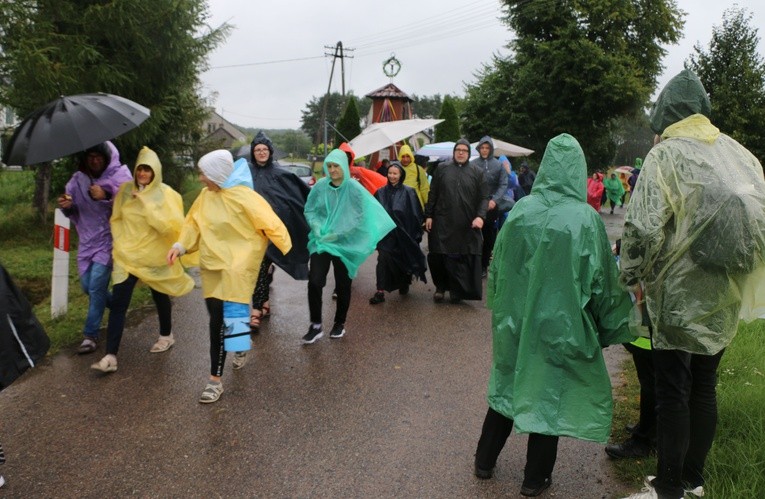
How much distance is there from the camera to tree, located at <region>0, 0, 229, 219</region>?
29.5ft

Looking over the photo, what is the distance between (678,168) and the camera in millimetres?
2885

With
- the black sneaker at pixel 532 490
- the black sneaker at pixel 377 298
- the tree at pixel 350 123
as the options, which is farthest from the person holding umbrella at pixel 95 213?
the tree at pixel 350 123

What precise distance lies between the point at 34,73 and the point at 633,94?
2697 centimetres

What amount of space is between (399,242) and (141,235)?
3.33 meters

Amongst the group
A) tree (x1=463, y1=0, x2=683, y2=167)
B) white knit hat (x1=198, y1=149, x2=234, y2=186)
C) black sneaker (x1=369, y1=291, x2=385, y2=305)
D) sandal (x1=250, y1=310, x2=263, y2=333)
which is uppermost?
tree (x1=463, y1=0, x2=683, y2=167)

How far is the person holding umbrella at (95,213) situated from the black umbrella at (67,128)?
17.8 inches

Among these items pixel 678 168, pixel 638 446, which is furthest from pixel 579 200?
pixel 638 446

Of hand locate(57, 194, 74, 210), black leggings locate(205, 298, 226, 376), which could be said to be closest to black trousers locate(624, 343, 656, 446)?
black leggings locate(205, 298, 226, 376)

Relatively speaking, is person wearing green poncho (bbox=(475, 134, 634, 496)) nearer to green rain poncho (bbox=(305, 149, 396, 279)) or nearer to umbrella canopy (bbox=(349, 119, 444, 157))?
green rain poncho (bbox=(305, 149, 396, 279))

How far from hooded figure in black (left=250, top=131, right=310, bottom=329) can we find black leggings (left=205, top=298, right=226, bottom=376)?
1.77 metres

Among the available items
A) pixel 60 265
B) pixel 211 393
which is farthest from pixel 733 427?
pixel 60 265

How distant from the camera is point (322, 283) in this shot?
19.0ft

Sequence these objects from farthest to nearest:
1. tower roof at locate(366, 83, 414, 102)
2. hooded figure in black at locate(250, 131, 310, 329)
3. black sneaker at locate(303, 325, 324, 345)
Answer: tower roof at locate(366, 83, 414, 102)
hooded figure in black at locate(250, 131, 310, 329)
black sneaker at locate(303, 325, 324, 345)

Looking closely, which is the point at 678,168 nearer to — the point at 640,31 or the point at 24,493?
the point at 24,493
